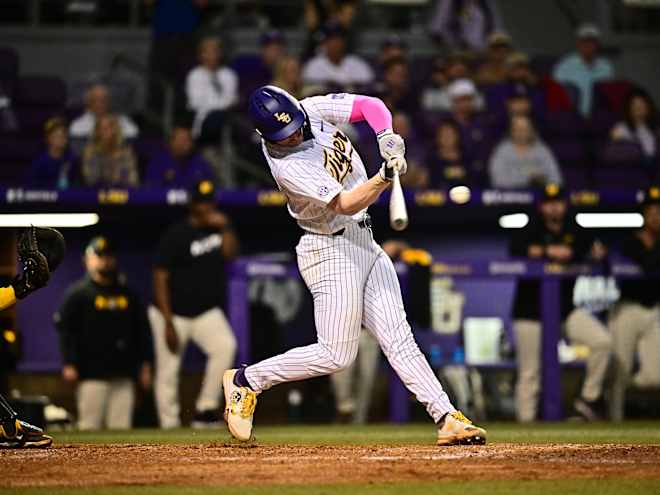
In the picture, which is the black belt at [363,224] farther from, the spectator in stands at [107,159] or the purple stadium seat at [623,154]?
the purple stadium seat at [623,154]

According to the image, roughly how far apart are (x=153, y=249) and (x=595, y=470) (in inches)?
290

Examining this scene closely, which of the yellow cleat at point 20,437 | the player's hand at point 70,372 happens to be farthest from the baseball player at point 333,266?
the player's hand at point 70,372

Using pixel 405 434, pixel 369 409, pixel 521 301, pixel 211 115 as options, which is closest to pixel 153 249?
pixel 211 115

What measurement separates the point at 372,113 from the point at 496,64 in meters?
7.30

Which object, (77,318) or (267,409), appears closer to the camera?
(77,318)

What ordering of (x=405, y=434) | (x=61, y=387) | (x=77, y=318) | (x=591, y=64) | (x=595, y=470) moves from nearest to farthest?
(x=595, y=470)
(x=405, y=434)
(x=77, y=318)
(x=61, y=387)
(x=591, y=64)

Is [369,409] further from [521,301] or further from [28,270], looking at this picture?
[28,270]

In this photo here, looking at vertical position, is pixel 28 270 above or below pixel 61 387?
above

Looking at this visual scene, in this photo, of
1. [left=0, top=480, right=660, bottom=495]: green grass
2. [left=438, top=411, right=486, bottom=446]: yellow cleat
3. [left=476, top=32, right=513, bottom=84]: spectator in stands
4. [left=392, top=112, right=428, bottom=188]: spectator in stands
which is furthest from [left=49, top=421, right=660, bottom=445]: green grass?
[left=476, top=32, right=513, bottom=84]: spectator in stands

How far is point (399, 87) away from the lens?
11.9 meters

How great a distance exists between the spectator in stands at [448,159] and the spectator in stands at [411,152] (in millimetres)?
115

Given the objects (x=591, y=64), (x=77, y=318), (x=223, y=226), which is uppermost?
(x=591, y=64)

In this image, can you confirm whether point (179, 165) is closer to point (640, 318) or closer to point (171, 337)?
point (171, 337)

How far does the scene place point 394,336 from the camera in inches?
232
